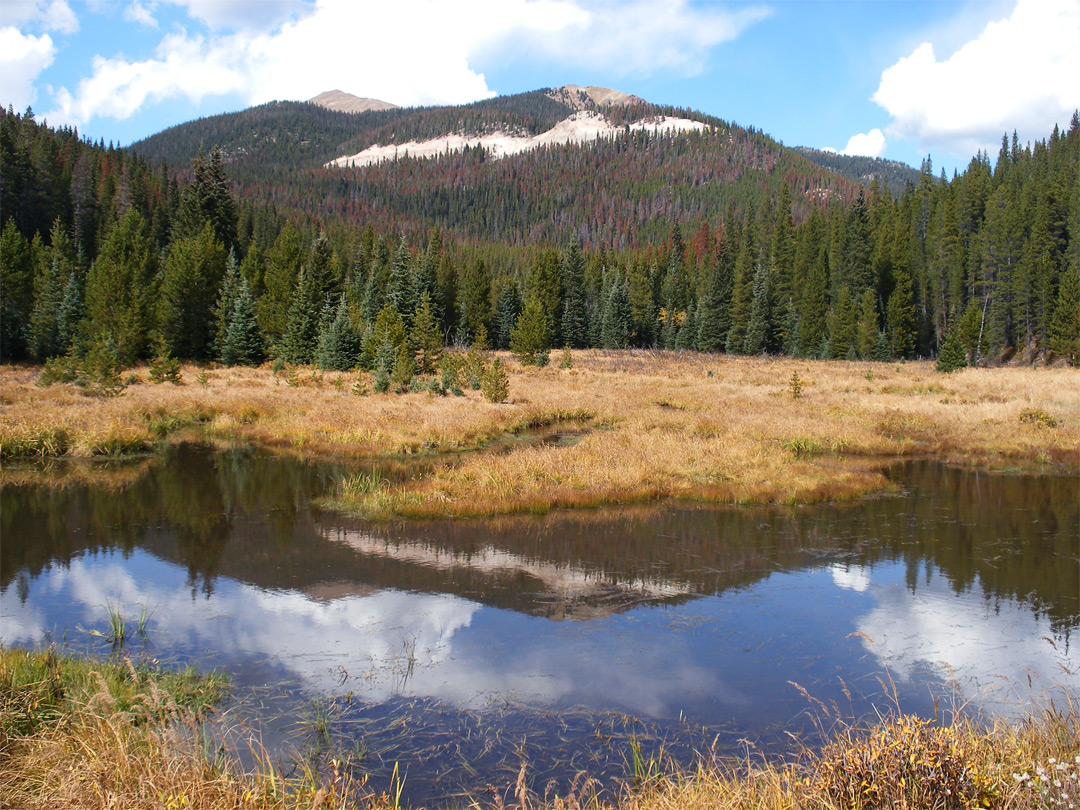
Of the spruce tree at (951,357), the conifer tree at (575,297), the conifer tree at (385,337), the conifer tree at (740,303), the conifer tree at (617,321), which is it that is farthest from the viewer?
the conifer tree at (575,297)

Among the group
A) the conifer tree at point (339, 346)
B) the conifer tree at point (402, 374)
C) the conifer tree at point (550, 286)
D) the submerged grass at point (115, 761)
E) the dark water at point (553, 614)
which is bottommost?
the dark water at point (553, 614)

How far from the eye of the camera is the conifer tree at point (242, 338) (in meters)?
48.8

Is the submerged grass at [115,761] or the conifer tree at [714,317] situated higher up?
the conifer tree at [714,317]

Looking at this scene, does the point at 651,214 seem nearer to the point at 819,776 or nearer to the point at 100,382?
the point at 100,382

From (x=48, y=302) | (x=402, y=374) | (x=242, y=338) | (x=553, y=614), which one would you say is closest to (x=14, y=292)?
(x=48, y=302)

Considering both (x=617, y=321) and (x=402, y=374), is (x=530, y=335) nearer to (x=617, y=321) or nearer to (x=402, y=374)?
(x=402, y=374)

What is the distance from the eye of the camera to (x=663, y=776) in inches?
212

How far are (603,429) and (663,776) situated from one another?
2065cm

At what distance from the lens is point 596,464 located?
59.3 feet

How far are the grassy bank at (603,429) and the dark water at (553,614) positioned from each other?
58.9 inches

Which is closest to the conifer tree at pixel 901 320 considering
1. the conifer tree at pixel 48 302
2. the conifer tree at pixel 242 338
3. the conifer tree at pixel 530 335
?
the conifer tree at pixel 530 335

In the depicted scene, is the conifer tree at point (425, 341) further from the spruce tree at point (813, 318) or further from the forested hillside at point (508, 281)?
the spruce tree at point (813, 318)

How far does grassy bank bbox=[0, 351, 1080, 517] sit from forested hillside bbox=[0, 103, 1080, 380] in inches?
327

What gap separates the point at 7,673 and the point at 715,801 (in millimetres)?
6519
